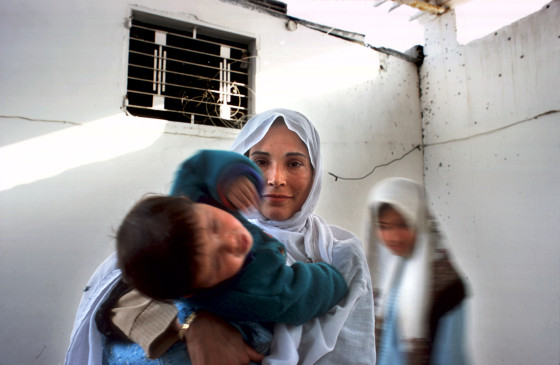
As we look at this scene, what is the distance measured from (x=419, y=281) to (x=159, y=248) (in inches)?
40.8

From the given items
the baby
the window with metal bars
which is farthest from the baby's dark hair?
the window with metal bars

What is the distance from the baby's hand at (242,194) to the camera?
861 mm

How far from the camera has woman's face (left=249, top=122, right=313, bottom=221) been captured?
1166 millimetres

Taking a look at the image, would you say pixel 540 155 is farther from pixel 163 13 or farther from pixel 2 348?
pixel 2 348

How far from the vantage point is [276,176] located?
3.78 ft

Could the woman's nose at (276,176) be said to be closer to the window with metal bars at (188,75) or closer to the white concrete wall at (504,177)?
the window with metal bars at (188,75)

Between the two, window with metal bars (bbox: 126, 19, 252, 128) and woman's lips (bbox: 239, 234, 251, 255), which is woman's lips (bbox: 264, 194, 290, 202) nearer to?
woman's lips (bbox: 239, 234, 251, 255)

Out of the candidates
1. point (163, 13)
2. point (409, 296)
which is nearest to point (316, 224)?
point (409, 296)

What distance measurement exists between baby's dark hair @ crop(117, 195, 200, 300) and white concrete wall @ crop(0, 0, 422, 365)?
57.0 inches

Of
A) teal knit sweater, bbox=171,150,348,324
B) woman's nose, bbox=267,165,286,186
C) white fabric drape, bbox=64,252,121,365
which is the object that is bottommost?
white fabric drape, bbox=64,252,121,365

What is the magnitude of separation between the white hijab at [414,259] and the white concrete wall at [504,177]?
2189 mm

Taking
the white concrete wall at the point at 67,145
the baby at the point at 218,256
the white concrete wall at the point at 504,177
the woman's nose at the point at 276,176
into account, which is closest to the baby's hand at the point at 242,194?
the baby at the point at 218,256

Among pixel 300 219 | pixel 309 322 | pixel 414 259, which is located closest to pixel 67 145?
pixel 300 219

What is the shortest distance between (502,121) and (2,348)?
14.4ft
